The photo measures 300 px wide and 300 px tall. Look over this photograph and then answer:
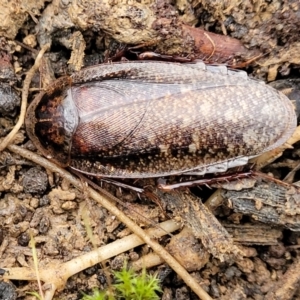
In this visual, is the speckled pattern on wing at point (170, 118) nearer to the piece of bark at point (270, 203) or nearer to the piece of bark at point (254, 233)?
the piece of bark at point (270, 203)

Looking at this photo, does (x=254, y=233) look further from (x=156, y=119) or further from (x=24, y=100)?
(x=24, y=100)

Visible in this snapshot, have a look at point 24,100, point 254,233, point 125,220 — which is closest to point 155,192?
point 125,220

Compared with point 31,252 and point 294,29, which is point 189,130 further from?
point 31,252

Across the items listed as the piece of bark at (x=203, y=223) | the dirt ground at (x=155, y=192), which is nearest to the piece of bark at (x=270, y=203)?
the dirt ground at (x=155, y=192)

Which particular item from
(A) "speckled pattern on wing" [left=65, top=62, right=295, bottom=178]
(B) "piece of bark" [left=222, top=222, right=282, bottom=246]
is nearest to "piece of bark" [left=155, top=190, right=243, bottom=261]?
(B) "piece of bark" [left=222, top=222, right=282, bottom=246]

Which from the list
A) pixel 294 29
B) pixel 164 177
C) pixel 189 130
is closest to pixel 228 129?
pixel 189 130

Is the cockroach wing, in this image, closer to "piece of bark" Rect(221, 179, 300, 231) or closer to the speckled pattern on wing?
the speckled pattern on wing

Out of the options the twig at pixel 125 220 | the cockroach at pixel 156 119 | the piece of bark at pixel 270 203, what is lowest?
the twig at pixel 125 220

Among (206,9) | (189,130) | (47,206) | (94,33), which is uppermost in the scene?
(206,9)
